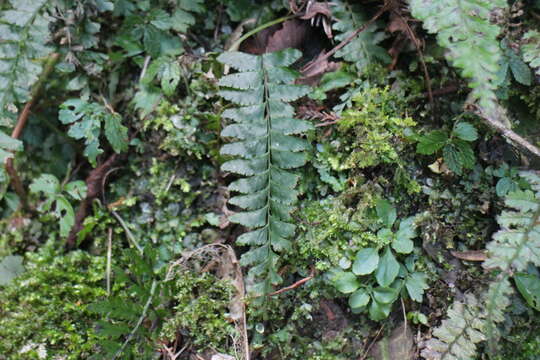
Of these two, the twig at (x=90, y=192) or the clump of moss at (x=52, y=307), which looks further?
the twig at (x=90, y=192)

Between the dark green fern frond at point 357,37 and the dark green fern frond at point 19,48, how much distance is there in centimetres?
155

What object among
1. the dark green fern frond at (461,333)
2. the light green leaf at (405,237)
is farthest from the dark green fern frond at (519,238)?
the light green leaf at (405,237)

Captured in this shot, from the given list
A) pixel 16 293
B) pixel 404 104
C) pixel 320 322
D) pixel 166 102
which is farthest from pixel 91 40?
pixel 320 322

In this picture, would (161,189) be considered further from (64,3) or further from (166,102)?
(64,3)

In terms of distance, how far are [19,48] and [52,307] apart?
1354 mm

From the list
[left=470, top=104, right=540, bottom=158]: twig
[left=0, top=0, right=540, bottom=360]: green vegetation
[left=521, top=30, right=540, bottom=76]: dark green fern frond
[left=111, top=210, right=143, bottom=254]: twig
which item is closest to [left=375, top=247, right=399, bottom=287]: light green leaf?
[left=0, top=0, right=540, bottom=360]: green vegetation

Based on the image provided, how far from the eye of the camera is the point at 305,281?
7.43 ft

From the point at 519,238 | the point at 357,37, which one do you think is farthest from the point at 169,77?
the point at 519,238

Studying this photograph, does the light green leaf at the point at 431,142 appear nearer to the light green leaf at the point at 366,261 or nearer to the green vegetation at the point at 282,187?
the green vegetation at the point at 282,187

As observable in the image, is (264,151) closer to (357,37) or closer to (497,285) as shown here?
(357,37)

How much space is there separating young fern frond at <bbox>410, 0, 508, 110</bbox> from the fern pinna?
66cm

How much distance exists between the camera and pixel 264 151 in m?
2.17

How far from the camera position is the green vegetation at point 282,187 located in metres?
2.14

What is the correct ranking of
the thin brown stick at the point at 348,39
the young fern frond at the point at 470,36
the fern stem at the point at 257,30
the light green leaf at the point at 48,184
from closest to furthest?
the young fern frond at the point at 470,36, the thin brown stick at the point at 348,39, the fern stem at the point at 257,30, the light green leaf at the point at 48,184
